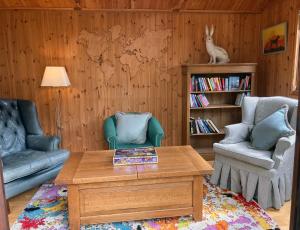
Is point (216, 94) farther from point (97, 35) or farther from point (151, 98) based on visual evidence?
point (97, 35)

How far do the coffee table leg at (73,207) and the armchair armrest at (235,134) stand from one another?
1.61 metres

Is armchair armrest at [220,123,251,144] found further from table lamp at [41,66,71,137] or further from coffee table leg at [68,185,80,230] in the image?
table lamp at [41,66,71,137]

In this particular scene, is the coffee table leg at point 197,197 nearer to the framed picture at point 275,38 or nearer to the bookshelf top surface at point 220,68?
the bookshelf top surface at point 220,68

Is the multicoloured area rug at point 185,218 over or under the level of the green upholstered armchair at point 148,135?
under

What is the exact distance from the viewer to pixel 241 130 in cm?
277

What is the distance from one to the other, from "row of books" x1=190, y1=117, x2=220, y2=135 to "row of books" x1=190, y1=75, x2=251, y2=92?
1.48ft

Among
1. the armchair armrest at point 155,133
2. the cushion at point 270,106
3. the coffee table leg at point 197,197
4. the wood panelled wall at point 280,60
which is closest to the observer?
the coffee table leg at point 197,197

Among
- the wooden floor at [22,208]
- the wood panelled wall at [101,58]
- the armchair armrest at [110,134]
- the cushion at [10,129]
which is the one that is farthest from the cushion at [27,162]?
the wood panelled wall at [101,58]

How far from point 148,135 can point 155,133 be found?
244 millimetres

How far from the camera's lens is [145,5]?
131 inches

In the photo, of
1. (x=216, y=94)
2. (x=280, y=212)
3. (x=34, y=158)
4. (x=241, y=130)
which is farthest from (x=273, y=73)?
(x=34, y=158)

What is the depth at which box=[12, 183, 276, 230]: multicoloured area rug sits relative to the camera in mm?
1984

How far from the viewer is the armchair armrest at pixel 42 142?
2.79m

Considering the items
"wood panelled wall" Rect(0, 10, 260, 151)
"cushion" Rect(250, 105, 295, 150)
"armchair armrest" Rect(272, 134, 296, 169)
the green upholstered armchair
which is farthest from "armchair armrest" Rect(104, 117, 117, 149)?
"armchair armrest" Rect(272, 134, 296, 169)
